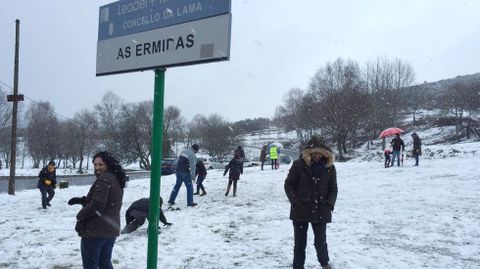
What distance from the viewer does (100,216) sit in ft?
12.8

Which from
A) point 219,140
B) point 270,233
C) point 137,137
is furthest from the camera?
point 219,140

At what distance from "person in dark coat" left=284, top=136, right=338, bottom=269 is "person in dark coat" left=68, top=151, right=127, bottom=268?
6.89 ft

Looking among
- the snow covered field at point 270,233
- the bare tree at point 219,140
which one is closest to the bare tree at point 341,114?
the bare tree at point 219,140

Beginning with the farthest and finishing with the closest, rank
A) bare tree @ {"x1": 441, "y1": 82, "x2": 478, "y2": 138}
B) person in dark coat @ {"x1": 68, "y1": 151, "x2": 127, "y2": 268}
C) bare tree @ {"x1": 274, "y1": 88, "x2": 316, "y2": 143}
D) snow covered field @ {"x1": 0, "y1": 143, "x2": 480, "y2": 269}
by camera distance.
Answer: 1. bare tree @ {"x1": 274, "y1": 88, "x2": 316, "y2": 143}
2. bare tree @ {"x1": 441, "y1": 82, "x2": 478, "y2": 138}
3. snow covered field @ {"x1": 0, "y1": 143, "x2": 480, "y2": 269}
4. person in dark coat @ {"x1": 68, "y1": 151, "x2": 127, "y2": 268}

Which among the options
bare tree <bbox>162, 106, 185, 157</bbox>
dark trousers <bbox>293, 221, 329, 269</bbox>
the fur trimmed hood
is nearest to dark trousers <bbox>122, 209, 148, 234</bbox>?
dark trousers <bbox>293, 221, 329, 269</bbox>

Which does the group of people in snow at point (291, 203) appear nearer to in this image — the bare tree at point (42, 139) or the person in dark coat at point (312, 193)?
the person in dark coat at point (312, 193)

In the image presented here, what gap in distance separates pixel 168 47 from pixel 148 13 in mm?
369

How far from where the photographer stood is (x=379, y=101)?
194ft

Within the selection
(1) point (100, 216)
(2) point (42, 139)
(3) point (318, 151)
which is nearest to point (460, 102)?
(3) point (318, 151)

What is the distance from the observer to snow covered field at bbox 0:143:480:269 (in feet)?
19.4

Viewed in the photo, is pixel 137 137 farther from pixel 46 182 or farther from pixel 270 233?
pixel 270 233

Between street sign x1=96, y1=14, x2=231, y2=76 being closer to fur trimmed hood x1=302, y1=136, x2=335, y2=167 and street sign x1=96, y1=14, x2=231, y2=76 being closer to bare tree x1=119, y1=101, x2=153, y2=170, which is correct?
fur trimmed hood x1=302, y1=136, x2=335, y2=167

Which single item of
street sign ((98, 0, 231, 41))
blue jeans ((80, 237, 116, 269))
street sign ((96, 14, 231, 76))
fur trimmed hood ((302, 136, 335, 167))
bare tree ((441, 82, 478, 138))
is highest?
bare tree ((441, 82, 478, 138))

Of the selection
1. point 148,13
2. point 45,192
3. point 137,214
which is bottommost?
point 45,192
